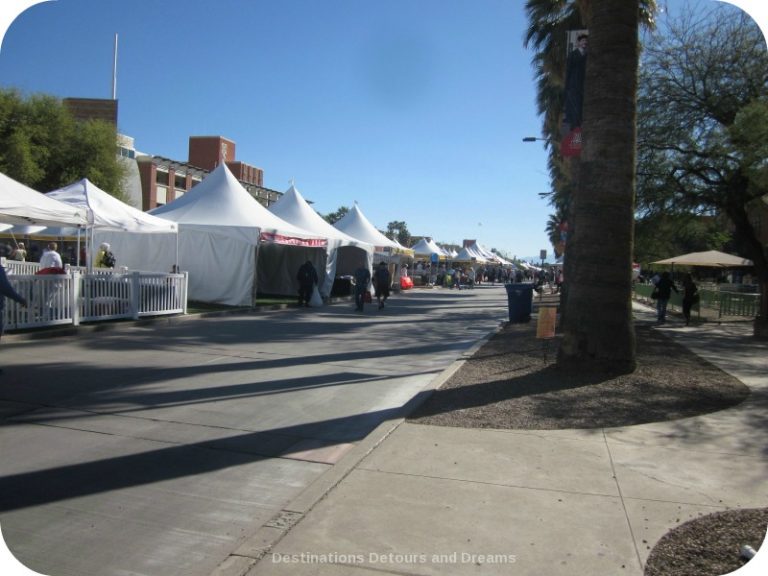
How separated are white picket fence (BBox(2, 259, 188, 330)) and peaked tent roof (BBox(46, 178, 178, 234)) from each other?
1471 millimetres

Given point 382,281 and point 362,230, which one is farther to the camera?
point 362,230

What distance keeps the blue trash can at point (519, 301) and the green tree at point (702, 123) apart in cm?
476

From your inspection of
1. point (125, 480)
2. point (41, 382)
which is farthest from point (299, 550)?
point (41, 382)

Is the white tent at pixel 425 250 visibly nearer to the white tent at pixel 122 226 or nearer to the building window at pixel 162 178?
the white tent at pixel 122 226

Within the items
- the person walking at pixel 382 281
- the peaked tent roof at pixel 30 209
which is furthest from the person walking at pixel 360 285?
the peaked tent roof at pixel 30 209

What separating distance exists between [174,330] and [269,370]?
17.5 ft

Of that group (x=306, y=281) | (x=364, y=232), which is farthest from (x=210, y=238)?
(x=364, y=232)

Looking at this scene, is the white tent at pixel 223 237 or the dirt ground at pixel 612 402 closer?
the dirt ground at pixel 612 402

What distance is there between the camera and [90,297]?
13.5m

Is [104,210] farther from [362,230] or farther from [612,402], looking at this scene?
[362,230]

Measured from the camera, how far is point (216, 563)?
3.52 metres

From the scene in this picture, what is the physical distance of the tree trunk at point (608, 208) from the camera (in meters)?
8.64

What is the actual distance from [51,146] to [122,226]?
25.4 meters

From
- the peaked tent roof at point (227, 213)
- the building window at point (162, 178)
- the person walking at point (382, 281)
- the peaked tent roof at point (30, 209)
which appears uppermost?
the building window at point (162, 178)
